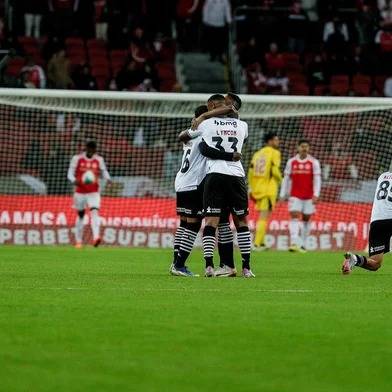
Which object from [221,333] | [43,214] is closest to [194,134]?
[221,333]

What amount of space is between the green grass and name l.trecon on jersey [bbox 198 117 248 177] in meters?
1.30

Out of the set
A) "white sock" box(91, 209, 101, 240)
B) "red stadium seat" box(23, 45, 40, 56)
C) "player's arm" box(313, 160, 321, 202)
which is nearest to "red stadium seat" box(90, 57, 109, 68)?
"red stadium seat" box(23, 45, 40, 56)

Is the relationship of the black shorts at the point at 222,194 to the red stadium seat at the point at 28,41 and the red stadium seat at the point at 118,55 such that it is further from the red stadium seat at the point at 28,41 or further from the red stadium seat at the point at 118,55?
the red stadium seat at the point at 28,41

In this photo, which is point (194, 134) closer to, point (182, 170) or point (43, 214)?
point (182, 170)

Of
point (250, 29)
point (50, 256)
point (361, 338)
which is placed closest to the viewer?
point (361, 338)

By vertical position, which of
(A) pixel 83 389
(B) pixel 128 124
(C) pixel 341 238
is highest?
(A) pixel 83 389

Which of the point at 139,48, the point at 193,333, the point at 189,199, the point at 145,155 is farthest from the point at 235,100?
the point at 139,48

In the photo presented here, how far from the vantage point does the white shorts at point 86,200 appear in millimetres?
24594

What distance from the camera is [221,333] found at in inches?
354

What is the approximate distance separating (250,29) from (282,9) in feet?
3.22

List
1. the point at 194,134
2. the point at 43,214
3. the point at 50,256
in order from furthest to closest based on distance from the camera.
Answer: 1. the point at 43,214
2. the point at 50,256
3. the point at 194,134

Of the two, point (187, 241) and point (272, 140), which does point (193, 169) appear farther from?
point (272, 140)

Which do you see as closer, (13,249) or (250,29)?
(13,249)

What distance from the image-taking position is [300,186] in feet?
81.5
